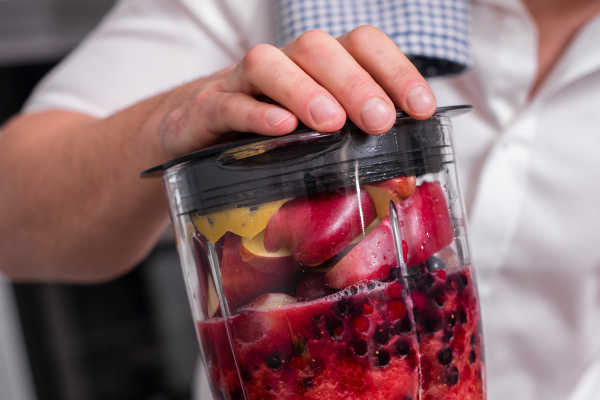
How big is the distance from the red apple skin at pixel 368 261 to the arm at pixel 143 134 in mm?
56

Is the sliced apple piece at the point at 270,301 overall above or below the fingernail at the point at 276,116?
below

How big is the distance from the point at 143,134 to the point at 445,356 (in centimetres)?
31

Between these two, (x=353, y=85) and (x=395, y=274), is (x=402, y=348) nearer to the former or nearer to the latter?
(x=395, y=274)

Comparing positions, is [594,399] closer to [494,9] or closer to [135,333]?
[494,9]

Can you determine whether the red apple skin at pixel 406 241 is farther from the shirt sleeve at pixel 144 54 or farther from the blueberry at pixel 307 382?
the shirt sleeve at pixel 144 54

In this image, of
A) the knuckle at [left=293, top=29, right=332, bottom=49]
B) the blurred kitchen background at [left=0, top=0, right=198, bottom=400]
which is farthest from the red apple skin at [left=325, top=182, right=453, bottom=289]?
the blurred kitchen background at [left=0, top=0, right=198, bottom=400]

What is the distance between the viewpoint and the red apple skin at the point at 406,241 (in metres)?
0.30

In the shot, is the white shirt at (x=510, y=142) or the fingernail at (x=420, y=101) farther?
the white shirt at (x=510, y=142)

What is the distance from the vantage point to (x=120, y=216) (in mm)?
598

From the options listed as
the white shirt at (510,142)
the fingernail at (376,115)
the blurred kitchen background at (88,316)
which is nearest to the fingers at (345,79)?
the fingernail at (376,115)

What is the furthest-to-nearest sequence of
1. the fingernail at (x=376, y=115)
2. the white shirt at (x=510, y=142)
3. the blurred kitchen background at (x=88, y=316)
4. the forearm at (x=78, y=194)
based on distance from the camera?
the blurred kitchen background at (x=88, y=316) → the white shirt at (x=510, y=142) → the forearm at (x=78, y=194) → the fingernail at (x=376, y=115)

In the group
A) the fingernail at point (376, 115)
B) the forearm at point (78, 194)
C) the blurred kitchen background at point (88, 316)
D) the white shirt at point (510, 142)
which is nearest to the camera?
the fingernail at point (376, 115)

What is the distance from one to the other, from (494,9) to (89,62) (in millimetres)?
537

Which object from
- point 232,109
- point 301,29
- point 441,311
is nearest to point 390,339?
point 441,311
